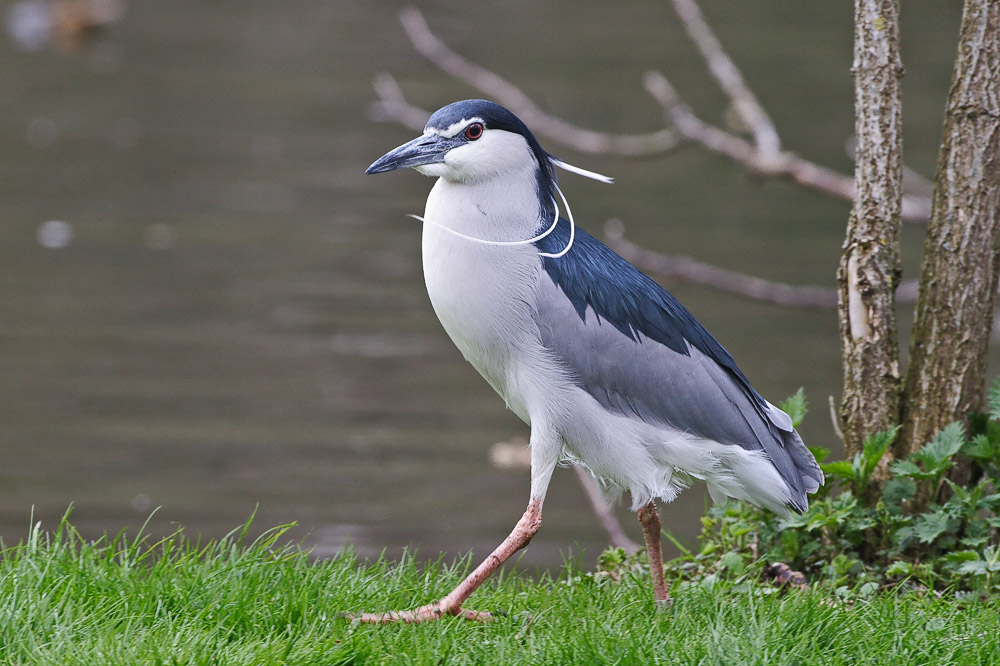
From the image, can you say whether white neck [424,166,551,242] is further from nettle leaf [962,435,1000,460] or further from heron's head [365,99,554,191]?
nettle leaf [962,435,1000,460]

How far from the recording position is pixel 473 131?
12.8ft

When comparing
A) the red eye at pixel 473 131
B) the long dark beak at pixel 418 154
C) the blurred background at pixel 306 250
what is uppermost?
the red eye at pixel 473 131

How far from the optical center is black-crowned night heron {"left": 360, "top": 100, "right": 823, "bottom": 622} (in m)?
3.89

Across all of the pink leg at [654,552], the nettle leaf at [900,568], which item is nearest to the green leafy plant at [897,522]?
the nettle leaf at [900,568]

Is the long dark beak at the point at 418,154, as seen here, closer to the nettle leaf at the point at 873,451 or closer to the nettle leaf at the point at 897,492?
the nettle leaf at the point at 873,451

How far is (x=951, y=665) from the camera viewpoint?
3.53 meters

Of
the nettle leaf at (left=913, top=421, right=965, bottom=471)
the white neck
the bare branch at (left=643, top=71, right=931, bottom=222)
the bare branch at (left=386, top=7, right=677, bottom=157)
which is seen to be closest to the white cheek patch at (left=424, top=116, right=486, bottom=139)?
the white neck

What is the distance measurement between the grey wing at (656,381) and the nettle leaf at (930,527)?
0.54 metres

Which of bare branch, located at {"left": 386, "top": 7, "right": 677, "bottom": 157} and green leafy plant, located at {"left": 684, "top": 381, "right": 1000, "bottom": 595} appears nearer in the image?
green leafy plant, located at {"left": 684, "top": 381, "right": 1000, "bottom": 595}

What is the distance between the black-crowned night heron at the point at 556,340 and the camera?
389 centimetres

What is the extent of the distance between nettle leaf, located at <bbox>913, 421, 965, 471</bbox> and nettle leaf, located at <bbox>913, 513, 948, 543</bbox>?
0.18m

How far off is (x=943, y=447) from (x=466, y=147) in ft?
6.48

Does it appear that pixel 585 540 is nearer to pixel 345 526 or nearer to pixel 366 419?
pixel 345 526

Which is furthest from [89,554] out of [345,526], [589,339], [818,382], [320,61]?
[320,61]
